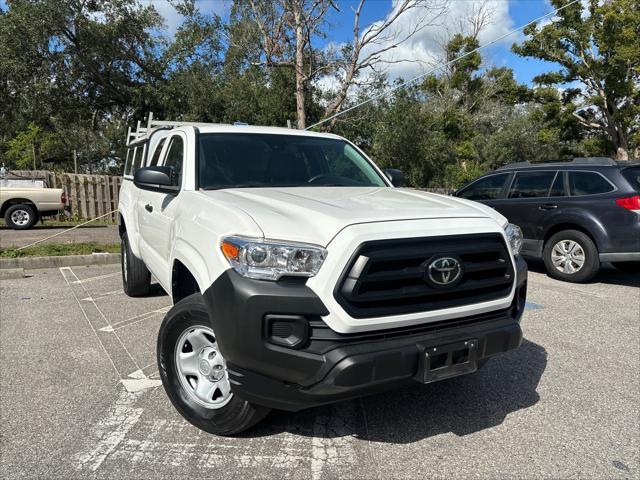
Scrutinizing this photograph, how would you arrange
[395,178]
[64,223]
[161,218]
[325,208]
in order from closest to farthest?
1. [325,208]
2. [161,218]
3. [395,178]
4. [64,223]

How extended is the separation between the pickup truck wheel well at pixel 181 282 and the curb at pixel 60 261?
17.8 feet

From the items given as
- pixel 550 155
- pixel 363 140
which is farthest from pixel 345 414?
pixel 550 155

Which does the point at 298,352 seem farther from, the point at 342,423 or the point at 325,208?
the point at 342,423

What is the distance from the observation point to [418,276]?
2477 mm

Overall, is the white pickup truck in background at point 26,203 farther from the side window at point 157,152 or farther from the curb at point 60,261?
the side window at point 157,152

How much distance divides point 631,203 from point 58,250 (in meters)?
9.21

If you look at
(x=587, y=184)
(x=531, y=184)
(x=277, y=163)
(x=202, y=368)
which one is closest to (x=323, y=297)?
(x=202, y=368)

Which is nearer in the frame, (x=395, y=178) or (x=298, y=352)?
(x=298, y=352)

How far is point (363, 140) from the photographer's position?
20.6 m

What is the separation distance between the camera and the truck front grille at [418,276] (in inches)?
91.7

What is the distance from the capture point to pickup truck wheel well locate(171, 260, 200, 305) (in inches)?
126

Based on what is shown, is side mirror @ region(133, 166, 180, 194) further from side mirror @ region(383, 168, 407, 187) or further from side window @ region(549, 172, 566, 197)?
side window @ region(549, 172, 566, 197)

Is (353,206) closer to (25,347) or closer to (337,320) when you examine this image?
(337,320)

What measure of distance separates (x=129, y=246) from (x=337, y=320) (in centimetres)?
409
